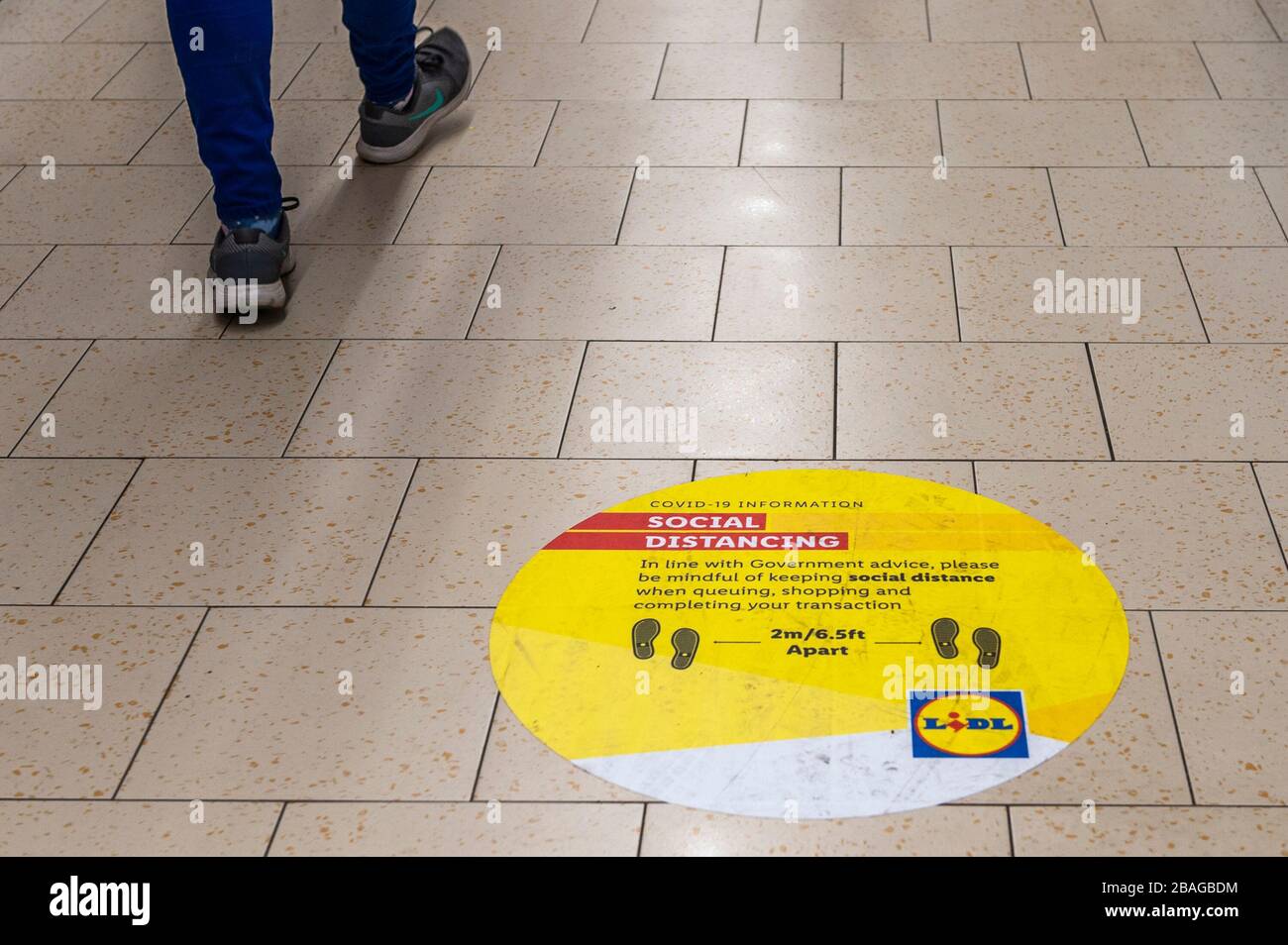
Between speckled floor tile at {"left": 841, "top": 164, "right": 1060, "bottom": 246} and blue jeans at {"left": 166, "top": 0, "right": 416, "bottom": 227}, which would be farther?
speckled floor tile at {"left": 841, "top": 164, "right": 1060, "bottom": 246}

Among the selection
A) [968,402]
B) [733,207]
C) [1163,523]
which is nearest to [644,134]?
[733,207]

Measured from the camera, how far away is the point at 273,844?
61.2 inches

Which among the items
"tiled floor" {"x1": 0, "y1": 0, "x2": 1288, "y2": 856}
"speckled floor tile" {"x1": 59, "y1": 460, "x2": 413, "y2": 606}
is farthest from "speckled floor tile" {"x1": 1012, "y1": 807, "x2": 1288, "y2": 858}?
"speckled floor tile" {"x1": 59, "y1": 460, "x2": 413, "y2": 606}

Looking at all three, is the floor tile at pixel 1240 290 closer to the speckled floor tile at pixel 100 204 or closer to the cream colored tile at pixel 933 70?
the cream colored tile at pixel 933 70

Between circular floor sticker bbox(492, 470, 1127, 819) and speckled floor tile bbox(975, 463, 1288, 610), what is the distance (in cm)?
5

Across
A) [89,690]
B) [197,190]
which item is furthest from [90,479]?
[197,190]

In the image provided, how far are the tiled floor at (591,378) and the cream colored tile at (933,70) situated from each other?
0.06ft

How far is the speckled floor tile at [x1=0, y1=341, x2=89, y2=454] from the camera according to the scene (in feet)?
7.64

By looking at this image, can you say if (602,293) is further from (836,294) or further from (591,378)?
(836,294)

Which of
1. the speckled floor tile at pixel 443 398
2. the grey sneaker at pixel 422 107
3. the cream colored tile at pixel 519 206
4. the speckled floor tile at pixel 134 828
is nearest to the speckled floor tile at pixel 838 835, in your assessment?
the speckled floor tile at pixel 134 828

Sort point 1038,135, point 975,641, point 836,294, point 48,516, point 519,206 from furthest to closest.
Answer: point 1038,135 → point 519,206 → point 836,294 → point 48,516 → point 975,641

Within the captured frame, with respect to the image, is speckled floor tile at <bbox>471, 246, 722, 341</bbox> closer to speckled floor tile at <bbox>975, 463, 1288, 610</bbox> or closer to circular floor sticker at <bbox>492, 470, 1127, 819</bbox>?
circular floor sticker at <bbox>492, 470, 1127, 819</bbox>

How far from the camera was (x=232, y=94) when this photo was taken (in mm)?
2477

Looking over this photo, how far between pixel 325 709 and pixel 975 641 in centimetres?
82
